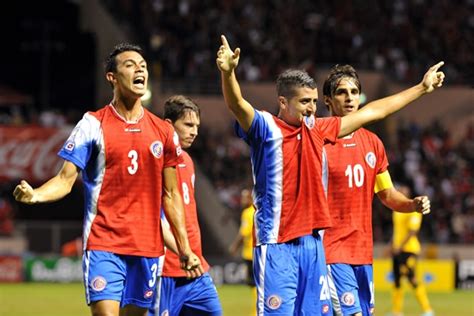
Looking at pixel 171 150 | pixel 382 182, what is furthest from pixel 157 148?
pixel 382 182

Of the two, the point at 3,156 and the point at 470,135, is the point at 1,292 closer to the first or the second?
the point at 3,156

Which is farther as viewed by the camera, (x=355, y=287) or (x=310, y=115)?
(x=355, y=287)

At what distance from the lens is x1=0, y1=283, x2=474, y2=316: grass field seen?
2064 centimetres

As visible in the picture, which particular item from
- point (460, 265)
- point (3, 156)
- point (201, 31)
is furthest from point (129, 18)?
point (460, 265)

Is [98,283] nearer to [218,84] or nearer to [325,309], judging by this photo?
[325,309]

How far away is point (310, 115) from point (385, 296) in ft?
57.6

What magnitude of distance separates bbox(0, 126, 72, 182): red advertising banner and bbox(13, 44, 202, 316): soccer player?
22.7m

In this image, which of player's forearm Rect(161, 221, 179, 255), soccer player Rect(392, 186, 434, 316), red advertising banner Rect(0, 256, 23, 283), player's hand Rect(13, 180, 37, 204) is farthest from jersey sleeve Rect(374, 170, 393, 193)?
red advertising banner Rect(0, 256, 23, 283)

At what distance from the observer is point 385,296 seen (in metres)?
25.9

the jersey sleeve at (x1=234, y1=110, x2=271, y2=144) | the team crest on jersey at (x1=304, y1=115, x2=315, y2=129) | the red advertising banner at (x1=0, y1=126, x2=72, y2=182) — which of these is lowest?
the jersey sleeve at (x1=234, y1=110, x2=271, y2=144)

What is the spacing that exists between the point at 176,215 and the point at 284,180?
0.85m

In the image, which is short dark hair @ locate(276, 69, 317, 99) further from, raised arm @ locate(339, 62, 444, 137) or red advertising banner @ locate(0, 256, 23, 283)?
red advertising banner @ locate(0, 256, 23, 283)

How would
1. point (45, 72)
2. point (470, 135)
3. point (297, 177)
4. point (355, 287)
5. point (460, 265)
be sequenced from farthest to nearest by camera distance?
point (45, 72) → point (470, 135) → point (460, 265) → point (355, 287) → point (297, 177)

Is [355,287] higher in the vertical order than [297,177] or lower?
lower
